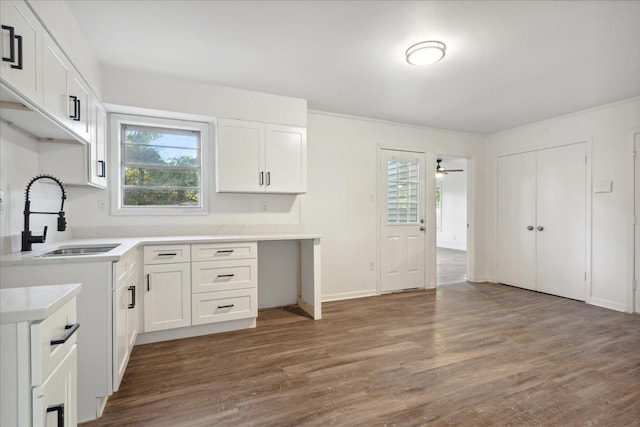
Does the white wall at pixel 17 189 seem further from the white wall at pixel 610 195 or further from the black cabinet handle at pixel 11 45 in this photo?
the white wall at pixel 610 195

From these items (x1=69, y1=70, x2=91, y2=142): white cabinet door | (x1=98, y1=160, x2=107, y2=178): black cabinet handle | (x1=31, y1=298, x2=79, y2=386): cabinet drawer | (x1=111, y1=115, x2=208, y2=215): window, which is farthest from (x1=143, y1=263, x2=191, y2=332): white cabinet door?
(x1=31, y1=298, x2=79, y2=386): cabinet drawer

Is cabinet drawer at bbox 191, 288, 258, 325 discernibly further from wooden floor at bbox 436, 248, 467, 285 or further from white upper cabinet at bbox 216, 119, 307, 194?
wooden floor at bbox 436, 248, 467, 285

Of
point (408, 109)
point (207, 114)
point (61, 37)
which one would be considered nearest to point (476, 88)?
point (408, 109)

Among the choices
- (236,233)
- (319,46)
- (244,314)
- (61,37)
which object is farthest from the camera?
(236,233)

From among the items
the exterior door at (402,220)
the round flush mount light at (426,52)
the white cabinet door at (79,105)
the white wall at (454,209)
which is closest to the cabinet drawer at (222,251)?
the white cabinet door at (79,105)

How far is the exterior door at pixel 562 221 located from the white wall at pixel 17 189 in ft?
18.3

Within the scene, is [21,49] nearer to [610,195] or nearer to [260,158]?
[260,158]

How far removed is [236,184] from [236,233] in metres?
0.58

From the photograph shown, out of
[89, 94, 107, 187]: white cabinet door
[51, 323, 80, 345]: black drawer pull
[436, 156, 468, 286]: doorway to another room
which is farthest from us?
[436, 156, 468, 286]: doorway to another room

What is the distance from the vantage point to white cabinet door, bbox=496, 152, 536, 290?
181 inches

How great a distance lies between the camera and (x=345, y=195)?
420 cm

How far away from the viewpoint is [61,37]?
1.92m

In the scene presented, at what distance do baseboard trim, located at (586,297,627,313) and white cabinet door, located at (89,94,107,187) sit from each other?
5525 mm

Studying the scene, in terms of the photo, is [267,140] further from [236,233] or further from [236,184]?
[236,233]
